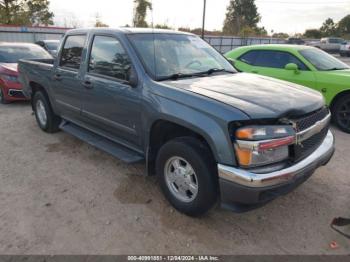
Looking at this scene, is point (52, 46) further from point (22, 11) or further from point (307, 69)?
point (22, 11)

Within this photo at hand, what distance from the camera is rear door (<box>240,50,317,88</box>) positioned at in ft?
20.9

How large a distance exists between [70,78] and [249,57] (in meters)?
4.60

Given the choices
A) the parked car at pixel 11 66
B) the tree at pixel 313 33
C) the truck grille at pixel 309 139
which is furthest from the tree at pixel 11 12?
the tree at pixel 313 33

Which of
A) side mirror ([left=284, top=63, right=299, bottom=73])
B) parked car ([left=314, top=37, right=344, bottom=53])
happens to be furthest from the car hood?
parked car ([left=314, top=37, right=344, bottom=53])

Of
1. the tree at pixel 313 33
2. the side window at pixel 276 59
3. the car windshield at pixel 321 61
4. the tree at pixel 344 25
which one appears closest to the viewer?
the car windshield at pixel 321 61

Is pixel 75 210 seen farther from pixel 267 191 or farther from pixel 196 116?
pixel 267 191

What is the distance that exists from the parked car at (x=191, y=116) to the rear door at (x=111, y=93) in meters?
0.01

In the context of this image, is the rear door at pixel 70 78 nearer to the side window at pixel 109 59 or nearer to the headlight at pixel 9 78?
the side window at pixel 109 59

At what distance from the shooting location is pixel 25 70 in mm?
5953

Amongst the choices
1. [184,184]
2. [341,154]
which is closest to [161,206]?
[184,184]

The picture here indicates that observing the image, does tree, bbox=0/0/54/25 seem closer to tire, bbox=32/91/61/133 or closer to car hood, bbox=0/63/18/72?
car hood, bbox=0/63/18/72

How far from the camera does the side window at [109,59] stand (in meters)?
3.57

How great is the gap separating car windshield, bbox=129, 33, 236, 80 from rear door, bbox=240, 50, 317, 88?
2.84 meters

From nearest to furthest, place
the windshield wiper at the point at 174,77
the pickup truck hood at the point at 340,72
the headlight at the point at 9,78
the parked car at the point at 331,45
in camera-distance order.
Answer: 1. the windshield wiper at the point at 174,77
2. the pickup truck hood at the point at 340,72
3. the headlight at the point at 9,78
4. the parked car at the point at 331,45
